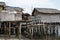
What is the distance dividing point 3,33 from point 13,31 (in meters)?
2.58

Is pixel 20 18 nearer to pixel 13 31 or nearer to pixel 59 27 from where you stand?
pixel 13 31

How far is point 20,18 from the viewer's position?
23266 millimetres

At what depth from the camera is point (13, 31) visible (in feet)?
98.4

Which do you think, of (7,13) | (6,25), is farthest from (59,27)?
(7,13)

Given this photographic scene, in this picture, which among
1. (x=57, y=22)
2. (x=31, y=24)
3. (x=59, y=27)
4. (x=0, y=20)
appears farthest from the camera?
(x=59, y=27)

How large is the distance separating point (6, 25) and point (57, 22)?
26.5 feet

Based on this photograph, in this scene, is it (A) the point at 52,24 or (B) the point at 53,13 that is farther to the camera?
(A) the point at 52,24

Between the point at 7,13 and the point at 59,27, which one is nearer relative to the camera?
the point at 7,13

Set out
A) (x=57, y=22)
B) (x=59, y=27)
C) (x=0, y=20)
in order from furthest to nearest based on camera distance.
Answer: (x=59, y=27) < (x=57, y=22) < (x=0, y=20)

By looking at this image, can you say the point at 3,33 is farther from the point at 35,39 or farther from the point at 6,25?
the point at 35,39

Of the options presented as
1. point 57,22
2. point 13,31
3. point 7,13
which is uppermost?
point 7,13

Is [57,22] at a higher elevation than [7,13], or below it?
below

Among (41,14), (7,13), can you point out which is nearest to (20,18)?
(7,13)

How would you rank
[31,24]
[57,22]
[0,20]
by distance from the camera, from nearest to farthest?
[0,20]
[31,24]
[57,22]
